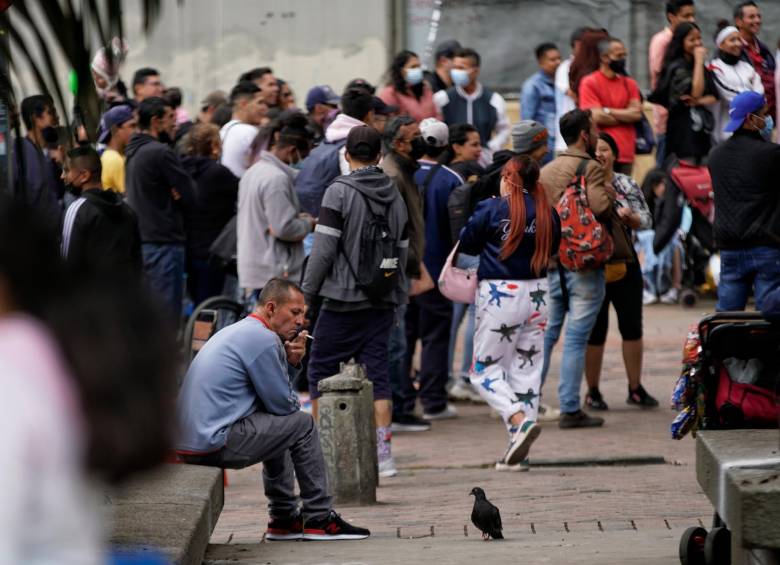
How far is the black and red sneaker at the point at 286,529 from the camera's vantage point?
759cm

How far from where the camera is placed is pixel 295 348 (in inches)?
297

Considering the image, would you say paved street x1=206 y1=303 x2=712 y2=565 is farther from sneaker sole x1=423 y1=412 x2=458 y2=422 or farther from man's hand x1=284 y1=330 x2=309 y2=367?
man's hand x1=284 y1=330 x2=309 y2=367

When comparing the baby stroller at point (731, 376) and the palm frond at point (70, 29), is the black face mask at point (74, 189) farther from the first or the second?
the palm frond at point (70, 29)

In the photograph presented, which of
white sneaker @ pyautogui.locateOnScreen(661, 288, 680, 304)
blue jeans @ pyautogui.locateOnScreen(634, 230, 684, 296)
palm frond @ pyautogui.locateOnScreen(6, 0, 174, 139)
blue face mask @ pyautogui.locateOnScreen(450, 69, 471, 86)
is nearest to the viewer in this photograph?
palm frond @ pyautogui.locateOnScreen(6, 0, 174, 139)

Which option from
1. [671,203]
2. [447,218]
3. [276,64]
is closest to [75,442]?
[447,218]

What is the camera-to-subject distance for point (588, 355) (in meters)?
11.0

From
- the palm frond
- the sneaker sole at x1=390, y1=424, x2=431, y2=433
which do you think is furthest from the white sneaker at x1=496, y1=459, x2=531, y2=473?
the palm frond

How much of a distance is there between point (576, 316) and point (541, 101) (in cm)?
526

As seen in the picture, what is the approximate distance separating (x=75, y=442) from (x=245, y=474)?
25.4ft

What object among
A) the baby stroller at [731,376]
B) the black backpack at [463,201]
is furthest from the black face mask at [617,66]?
the baby stroller at [731,376]

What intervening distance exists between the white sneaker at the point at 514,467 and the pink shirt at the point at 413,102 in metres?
4.66

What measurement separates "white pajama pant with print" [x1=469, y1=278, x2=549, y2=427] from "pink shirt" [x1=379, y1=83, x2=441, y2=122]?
172 inches

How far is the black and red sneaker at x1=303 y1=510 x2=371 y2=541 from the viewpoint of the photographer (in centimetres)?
750

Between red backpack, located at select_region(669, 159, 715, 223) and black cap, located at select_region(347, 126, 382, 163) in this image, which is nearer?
black cap, located at select_region(347, 126, 382, 163)
